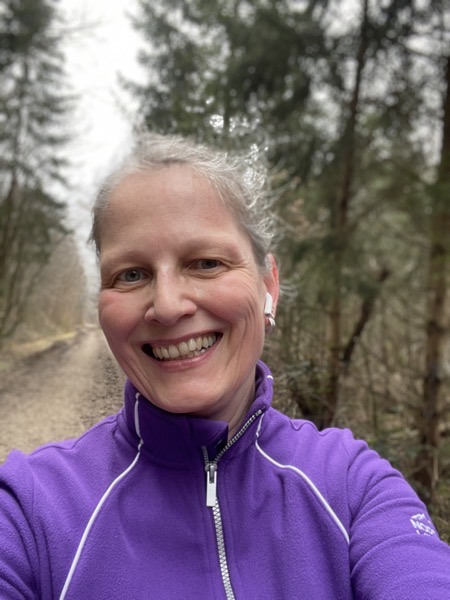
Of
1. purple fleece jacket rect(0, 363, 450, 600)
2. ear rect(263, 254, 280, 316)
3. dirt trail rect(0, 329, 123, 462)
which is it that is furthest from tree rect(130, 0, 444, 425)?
purple fleece jacket rect(0, 363, 450, 600)

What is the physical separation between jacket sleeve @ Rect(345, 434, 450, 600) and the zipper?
29 centimetres

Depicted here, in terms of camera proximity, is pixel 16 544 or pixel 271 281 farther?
pixel 271 281

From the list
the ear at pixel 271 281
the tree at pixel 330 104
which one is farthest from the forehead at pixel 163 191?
the tree at pixel 330 104

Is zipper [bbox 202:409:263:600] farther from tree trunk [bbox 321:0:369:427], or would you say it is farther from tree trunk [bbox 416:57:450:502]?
tree trunk [bbox 416:57:450:502]

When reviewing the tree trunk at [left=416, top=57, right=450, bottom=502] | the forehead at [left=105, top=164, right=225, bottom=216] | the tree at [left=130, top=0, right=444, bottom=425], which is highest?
the tree at [left=130, top=0, right=444, bottom=425]

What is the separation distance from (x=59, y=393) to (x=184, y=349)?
1.52m

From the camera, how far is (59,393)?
105 inches

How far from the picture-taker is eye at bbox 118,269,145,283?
139 cm

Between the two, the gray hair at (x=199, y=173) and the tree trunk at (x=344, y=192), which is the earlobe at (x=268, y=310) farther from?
the tree trunk at (x=344, y=192)

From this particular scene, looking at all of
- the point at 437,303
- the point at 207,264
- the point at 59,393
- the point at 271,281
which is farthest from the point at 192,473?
the point at 437,303

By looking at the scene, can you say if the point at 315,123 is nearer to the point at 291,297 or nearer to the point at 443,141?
the point at 443,141

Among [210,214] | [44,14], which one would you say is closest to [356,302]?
[210,214]

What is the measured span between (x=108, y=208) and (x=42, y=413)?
4.79ft

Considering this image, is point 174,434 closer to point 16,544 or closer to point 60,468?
point 60,468
